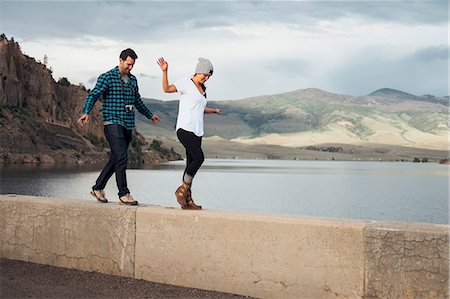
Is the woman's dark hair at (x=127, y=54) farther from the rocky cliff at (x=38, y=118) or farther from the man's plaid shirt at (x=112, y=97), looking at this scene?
the rocky cliff at (x=38, y=118)

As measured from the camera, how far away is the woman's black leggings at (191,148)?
28.1ft

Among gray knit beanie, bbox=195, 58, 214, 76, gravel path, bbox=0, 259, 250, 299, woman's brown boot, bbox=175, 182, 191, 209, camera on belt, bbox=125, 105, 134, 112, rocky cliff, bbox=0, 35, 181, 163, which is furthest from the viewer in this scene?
rocky cliff, bbox=0, 35, 181, 163

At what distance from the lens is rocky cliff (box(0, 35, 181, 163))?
99.8 metres

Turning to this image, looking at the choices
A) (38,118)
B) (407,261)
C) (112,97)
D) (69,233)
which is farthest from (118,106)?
(38,118)

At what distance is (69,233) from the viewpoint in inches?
344

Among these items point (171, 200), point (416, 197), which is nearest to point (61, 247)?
point (171, 200)

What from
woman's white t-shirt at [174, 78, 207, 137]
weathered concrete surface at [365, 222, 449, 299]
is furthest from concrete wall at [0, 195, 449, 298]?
woman's white t-shirt at [174, 78, 207, 137]

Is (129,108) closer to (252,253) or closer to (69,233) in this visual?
(69,233)

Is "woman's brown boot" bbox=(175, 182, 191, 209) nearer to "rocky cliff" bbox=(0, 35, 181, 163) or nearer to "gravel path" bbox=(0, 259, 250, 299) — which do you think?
"gravel path" bbox=(0, 259, 250, 299)

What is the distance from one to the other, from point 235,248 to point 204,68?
2.52m

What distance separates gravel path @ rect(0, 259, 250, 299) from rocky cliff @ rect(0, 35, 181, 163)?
302 feet

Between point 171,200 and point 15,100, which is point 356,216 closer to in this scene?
point 171,200

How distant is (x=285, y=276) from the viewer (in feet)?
23.7

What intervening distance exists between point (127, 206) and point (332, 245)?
2844mm
